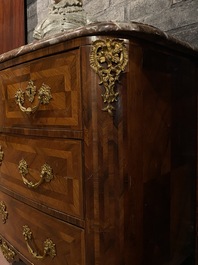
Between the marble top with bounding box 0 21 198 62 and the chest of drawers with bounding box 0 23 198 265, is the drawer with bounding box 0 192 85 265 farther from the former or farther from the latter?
the marble top with bounding box 0 21 198 62

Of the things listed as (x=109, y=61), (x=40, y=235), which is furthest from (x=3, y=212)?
(x=109, y=61)

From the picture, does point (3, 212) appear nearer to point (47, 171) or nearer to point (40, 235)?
point (40, 235)

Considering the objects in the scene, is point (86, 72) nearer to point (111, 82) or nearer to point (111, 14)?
point (111, 82)

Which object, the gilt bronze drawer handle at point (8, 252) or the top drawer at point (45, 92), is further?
the gilt bronze drawer handle at point (8, 252)

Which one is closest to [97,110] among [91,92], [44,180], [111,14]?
[91,92]

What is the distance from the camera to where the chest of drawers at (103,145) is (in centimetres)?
59

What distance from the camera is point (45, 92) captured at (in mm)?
684

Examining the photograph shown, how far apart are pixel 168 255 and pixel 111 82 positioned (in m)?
0.56

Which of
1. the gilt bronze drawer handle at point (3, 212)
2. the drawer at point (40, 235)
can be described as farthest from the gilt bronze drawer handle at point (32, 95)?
the gilt bronze drawer handle at point (3, 212)

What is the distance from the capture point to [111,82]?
580 millimetres

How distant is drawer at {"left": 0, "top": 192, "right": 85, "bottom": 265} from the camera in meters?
0.67

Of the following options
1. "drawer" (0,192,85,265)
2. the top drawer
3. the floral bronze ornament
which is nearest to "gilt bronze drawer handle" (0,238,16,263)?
"drawer" (0,192,85,265)

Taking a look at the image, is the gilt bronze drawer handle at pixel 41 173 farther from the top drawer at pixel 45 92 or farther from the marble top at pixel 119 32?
the marble top at pixel 119 32

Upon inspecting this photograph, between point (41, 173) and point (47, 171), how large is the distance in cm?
3
